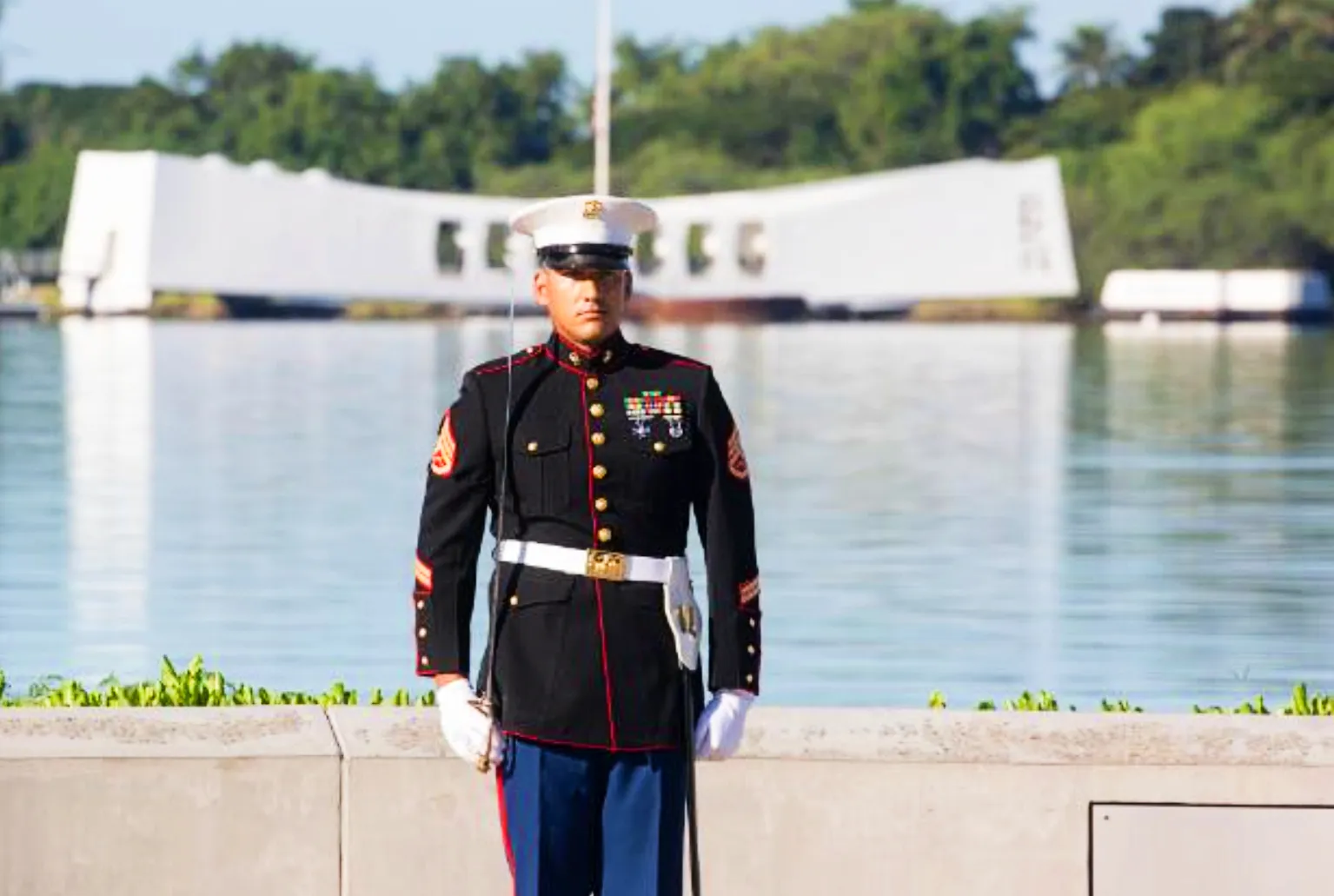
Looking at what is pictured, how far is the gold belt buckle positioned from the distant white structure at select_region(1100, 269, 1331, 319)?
101 meters

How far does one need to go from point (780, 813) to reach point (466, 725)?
1162 millimetres

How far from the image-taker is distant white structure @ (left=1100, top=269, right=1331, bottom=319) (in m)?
106

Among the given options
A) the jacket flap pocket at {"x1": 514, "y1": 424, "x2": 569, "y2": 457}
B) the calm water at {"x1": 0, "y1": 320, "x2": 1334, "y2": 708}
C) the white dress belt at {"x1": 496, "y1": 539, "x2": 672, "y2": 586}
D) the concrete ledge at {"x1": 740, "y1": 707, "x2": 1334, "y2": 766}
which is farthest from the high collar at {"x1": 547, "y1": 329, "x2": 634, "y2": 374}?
the calm water at {"x1": 0, "y1": 320, "x2": 1334, "y2": 708}

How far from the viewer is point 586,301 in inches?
224

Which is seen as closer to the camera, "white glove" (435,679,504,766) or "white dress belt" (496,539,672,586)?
"white glove" (435,679,504,766)

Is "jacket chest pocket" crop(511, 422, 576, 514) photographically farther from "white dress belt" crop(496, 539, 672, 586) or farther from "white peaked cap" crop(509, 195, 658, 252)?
"white peaked cap" crop(509, 195, 658, 252)

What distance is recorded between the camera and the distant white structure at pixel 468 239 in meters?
116

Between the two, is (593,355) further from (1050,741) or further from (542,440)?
(1050,741)

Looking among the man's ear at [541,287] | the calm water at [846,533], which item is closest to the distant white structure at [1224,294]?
the calm water at [846,533]

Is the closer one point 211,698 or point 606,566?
point 606,566

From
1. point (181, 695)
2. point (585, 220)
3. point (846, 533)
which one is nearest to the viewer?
point (585, 220)

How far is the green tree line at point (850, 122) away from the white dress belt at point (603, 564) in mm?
104287

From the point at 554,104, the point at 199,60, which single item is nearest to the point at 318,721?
the point at 554,104

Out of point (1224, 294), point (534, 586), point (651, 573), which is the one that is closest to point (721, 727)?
point (651, 573)
